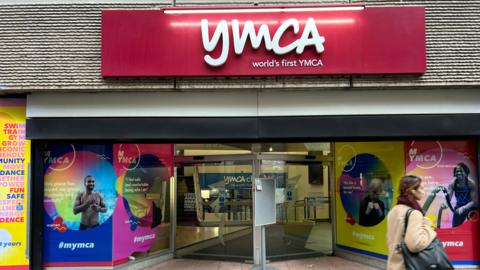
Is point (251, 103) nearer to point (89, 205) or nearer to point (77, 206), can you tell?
point (89, 205)

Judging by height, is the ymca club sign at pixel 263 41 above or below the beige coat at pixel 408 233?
above

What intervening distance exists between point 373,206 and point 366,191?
0.33 meters

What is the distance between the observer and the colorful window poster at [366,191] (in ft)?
27.4

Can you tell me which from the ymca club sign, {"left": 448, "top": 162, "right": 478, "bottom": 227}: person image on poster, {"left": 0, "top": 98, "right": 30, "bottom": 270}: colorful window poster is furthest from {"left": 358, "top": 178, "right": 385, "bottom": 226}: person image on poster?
{"left": 0, "top": 98, "right": 30, "bottom": 270}: colorful window poster

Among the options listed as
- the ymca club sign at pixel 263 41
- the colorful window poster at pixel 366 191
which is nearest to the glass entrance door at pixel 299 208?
the colorful window poster at pixel 366 191

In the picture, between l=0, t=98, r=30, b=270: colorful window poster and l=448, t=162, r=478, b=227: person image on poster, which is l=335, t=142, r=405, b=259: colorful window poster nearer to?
l=448, t=162, r=478, b=227: person image on poster

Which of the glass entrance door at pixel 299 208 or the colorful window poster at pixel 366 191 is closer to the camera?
the colorful window poster at pixel 366 191

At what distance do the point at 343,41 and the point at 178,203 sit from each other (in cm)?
490

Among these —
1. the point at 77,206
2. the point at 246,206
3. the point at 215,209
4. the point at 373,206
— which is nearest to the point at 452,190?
the point at 373,206

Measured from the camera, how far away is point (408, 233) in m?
3.51

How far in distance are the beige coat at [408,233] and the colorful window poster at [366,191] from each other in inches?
187

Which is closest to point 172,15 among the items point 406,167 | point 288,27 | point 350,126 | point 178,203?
point 288,27

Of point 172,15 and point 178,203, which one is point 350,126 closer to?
point 172,15

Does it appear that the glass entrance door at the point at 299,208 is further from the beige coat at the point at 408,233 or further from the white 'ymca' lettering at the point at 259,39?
the beige coat at the point at 408,233
